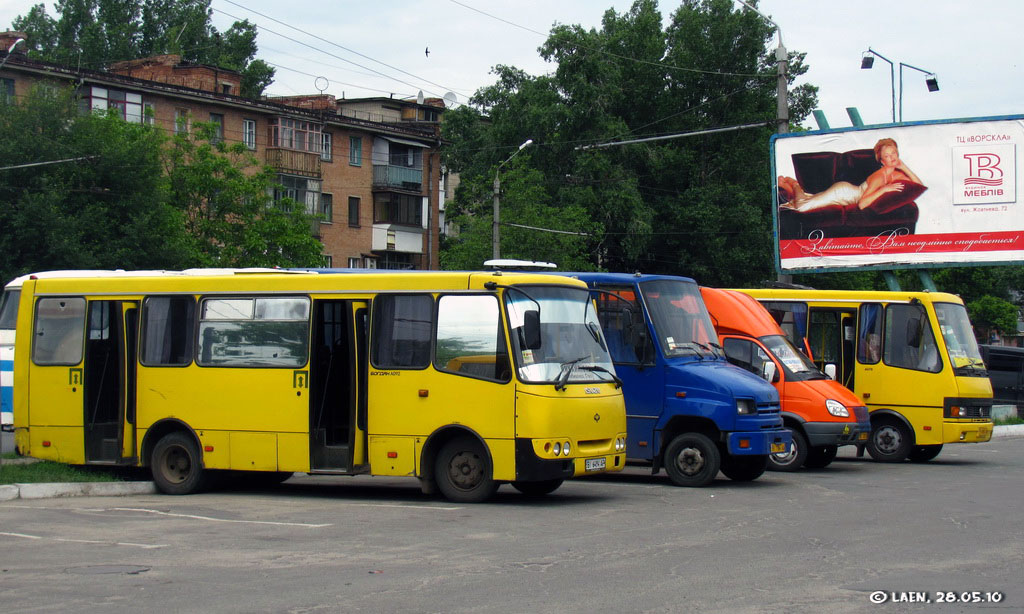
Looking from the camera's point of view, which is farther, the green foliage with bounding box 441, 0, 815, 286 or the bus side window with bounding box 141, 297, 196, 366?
the green foliage with bounding box 441, 0, 815, 286

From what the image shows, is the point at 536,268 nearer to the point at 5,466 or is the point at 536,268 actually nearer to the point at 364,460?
the point at 364,460

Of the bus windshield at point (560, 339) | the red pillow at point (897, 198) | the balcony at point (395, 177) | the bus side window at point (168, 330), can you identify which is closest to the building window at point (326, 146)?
the balcony at point (395, 177)

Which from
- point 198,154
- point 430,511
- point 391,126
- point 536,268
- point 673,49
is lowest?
point 430,511

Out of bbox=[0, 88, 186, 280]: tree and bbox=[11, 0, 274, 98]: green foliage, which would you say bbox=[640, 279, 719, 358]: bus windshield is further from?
bbox=[11, 0, 274, 98]: green foliage

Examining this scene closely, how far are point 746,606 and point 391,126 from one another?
5750 cm

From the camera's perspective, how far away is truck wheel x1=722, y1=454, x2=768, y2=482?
17.0 meters

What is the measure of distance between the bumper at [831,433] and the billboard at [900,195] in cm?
1473

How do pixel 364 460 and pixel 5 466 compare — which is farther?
pixel 5 466

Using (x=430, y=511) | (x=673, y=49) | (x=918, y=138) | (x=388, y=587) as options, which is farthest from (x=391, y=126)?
(x=388, y=587)

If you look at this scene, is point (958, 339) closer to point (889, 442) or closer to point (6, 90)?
point (889, 442)

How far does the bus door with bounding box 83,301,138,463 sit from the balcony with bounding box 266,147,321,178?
40.5 m

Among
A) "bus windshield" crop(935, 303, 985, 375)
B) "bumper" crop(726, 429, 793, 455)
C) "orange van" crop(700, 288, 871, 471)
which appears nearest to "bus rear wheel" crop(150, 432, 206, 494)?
"bumper" crop(726, 429, 793, 455)

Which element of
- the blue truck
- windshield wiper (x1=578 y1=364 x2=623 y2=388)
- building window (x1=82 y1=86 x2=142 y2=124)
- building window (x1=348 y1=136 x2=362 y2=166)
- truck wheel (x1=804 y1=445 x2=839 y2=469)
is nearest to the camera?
windshield wiper (x1=578 y1=364 x2=623 y2=388)

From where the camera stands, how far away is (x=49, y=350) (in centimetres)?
1642
